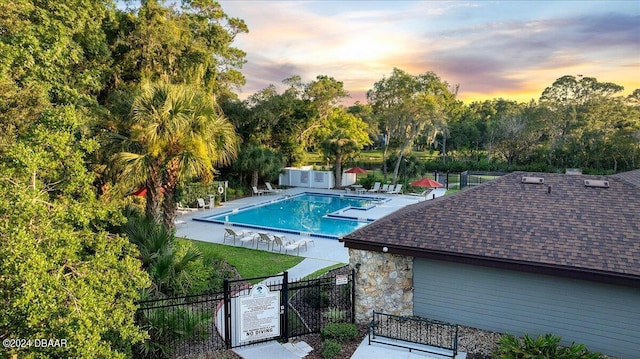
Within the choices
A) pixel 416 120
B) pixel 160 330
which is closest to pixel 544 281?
pixel 160 330

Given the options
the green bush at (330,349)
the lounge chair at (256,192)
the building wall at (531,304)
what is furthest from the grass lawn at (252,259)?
the lounge chair at (256,192)

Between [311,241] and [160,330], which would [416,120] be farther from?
[160,330]

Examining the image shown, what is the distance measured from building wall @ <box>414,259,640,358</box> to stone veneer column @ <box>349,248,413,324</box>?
213mm

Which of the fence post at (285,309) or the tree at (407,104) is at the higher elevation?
the tree at (407,104)

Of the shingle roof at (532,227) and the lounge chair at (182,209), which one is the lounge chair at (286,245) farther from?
the lounge chair at (182,209)

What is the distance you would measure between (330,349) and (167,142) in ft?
24.4

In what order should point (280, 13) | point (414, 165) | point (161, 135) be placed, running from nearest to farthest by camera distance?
point (161, 135) < point (280, 13) < point (414, 165)

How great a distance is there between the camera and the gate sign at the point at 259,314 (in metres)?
7.45

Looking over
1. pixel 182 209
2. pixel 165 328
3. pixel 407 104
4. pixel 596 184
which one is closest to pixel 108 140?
pixel 165 328

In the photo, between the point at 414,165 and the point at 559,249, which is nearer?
the point at 559,249

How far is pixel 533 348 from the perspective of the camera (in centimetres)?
643

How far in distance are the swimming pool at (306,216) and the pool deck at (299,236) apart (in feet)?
1.79

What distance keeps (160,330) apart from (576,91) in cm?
4687

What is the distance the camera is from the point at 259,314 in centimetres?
755
